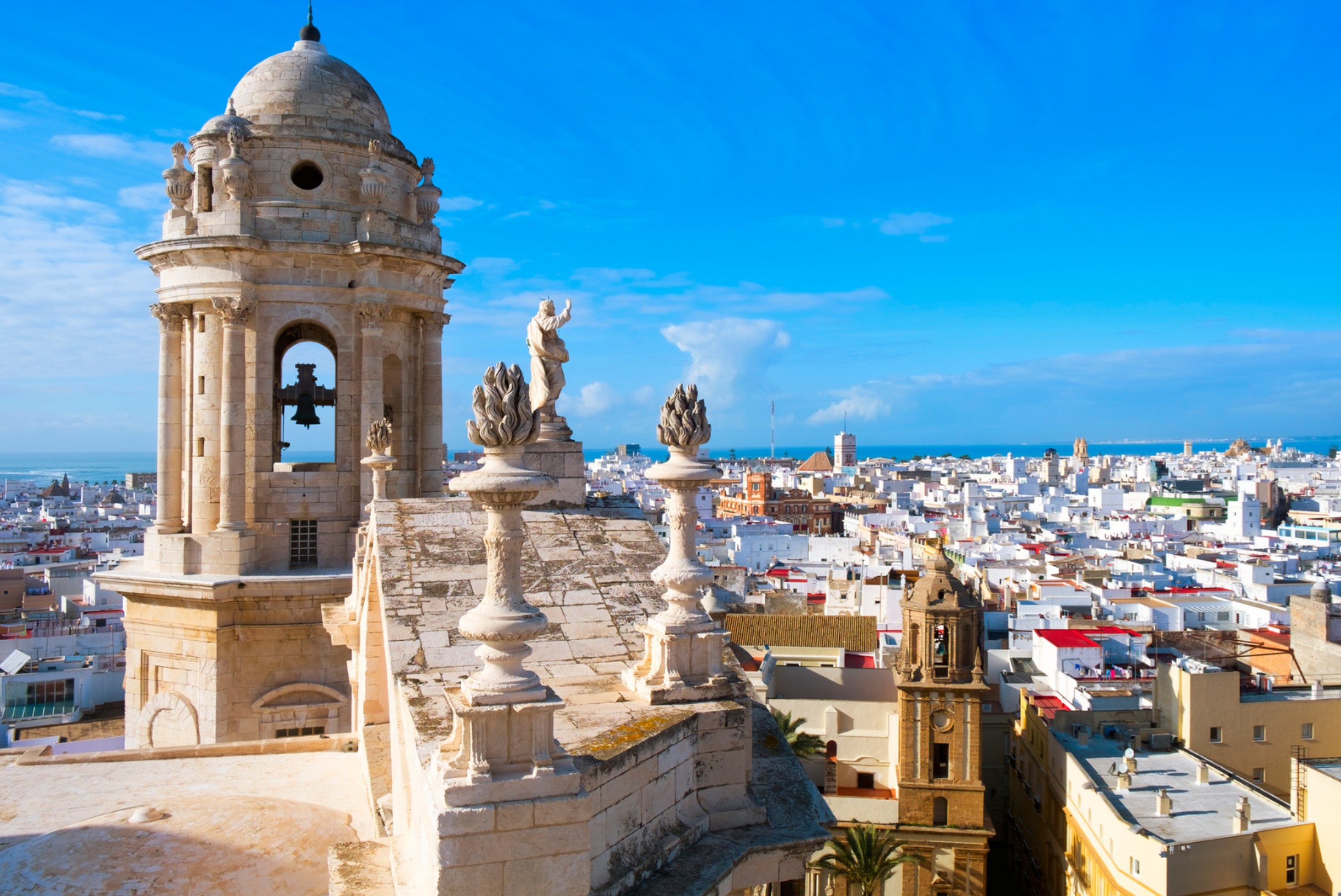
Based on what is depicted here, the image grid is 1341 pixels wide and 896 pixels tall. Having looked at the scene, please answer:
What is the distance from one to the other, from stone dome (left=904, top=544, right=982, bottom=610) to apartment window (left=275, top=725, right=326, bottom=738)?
16935mm

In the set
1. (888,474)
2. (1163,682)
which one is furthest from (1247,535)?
(888,474)

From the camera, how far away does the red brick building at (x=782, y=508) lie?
10388 cm

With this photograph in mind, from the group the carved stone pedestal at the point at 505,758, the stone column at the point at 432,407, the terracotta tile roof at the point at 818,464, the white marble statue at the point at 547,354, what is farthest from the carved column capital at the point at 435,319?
the terracotta tile roof at the point at 818,464

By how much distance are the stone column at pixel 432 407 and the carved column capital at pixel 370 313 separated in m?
1.04

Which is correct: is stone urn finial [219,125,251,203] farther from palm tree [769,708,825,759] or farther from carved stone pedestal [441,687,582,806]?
palm tree [769,708,825,759]

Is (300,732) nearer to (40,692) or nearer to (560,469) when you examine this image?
(560,469)

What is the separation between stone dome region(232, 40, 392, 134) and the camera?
16.0 m

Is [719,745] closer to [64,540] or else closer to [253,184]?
[253,184]

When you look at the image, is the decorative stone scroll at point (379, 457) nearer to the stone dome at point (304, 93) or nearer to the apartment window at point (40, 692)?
the stone dome at point (304, 93)

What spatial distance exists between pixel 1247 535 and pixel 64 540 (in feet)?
282

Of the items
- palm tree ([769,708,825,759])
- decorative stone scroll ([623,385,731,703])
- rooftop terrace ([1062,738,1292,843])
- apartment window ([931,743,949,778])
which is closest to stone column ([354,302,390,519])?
decorative stone scroll ([623,385,731,703])

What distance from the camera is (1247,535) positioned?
79.9m

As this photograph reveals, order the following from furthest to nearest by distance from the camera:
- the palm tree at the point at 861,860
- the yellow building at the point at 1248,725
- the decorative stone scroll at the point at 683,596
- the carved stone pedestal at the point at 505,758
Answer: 1. the yellow building at the point at 1248,725
2. the palm tree at the point at 861,860
3. the decorative stone scroll at the point at 683,596
4. the carved stone pedestal at the point at 505,758

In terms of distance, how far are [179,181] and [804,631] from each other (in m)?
25.2
